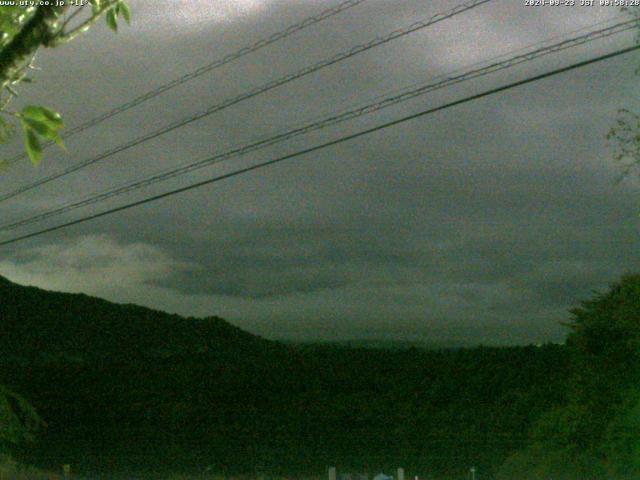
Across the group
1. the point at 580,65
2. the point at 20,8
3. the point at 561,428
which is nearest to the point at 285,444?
the point at 561,428

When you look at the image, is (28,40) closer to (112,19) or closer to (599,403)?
(112,19)

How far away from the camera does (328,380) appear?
23.8 metres

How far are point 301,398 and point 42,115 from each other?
818 inches

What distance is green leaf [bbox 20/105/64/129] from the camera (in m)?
2.80

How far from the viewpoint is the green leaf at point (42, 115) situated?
2799 millimetres

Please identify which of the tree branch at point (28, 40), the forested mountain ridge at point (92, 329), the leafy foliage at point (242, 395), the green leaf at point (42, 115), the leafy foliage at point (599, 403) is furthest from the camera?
the forested mountain ridge at point (92, 329)

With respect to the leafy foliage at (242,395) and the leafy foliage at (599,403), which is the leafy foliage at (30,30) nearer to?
the leafy foliage at (599,403)

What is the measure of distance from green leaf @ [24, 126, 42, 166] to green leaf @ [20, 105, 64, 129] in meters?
0.05

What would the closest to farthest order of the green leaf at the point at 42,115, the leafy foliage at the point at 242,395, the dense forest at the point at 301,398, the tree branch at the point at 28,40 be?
the green leaf at the point at 42,115 → the tree branch at the point at 28,40 → the dense forest at the point at 301,398 → the leafy foliage at the point at 242,395

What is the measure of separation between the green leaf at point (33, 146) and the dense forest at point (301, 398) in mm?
12159

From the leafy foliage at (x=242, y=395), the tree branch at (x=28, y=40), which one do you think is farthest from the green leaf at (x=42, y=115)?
the leafy foliage at (x=242, y=395)

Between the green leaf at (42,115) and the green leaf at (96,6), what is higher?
the green leaf at (96,6)

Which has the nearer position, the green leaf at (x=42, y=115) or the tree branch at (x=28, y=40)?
the green leaf at (x=42, y=115)

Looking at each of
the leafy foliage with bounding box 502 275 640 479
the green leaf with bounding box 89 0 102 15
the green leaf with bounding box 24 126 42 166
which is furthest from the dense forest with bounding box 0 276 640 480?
the green leaf with bounding box 24 126 42 166
